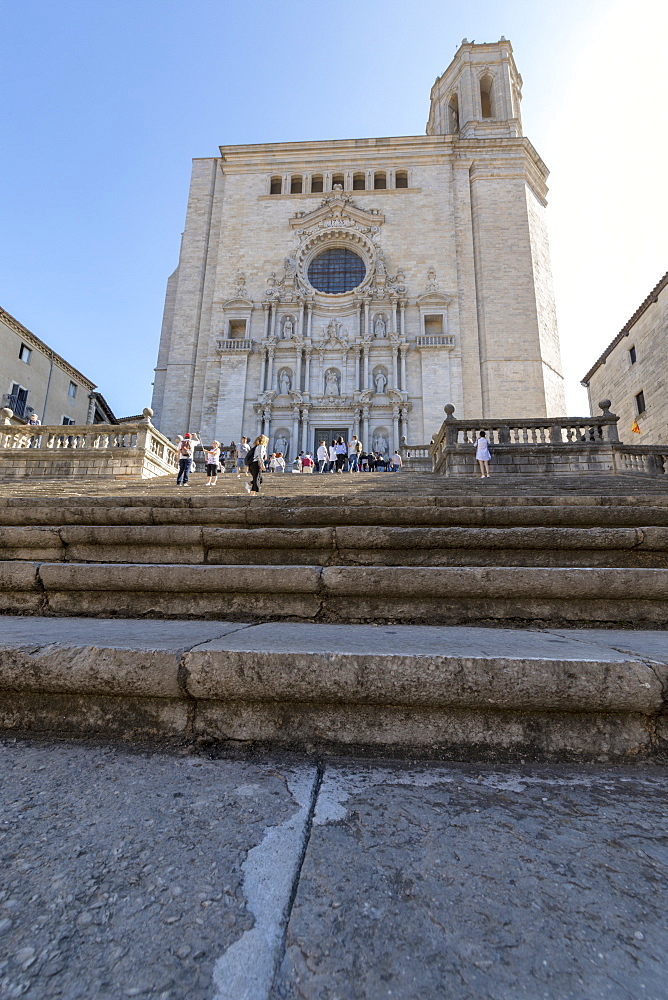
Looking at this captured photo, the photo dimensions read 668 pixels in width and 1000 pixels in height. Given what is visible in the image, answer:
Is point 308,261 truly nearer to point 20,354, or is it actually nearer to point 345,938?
point 20,354

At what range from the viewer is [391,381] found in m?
21.4

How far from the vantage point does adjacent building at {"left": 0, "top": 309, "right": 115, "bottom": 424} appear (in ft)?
70.7

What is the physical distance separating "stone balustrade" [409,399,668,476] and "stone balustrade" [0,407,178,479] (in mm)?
7995

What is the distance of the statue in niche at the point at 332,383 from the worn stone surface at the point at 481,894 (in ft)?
69.0

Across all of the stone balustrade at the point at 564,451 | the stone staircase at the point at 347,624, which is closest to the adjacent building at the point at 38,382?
the stone balustrade at the point at 564,451

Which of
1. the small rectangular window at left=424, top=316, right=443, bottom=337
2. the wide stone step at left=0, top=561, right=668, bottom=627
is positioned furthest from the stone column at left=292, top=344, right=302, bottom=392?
the wide stone step at left=0, top=561, right=668, bottom=627

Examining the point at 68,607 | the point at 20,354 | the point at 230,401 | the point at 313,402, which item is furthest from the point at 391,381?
the point at 68,607

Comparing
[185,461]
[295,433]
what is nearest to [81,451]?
[185,461]

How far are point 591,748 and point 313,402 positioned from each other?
20434 millimetres

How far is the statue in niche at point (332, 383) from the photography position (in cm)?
2166

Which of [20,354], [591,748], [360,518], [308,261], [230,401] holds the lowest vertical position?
[591,748]

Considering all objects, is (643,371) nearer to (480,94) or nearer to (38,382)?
(480,94)

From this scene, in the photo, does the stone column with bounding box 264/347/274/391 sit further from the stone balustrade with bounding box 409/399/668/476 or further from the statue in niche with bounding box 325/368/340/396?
the stone balustrade with bounding box 409/399/668/476

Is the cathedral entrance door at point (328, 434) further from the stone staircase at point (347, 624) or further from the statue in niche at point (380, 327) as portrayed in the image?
the stone staircase at point (347, 624)
